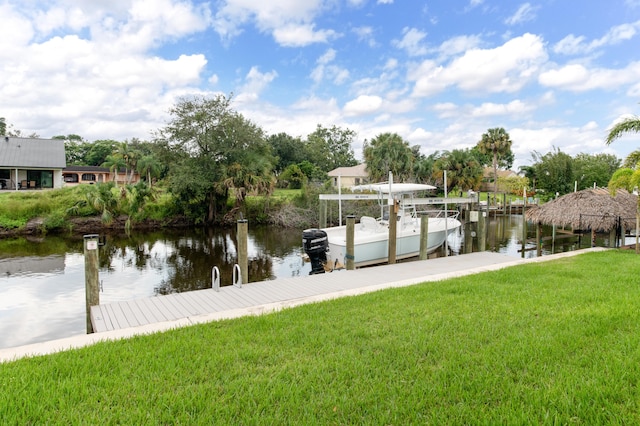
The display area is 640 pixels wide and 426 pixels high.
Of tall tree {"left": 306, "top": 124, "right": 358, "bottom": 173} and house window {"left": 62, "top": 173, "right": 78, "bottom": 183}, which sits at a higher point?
tall tree {"left": 306, "top": 124, "right": 358, "bottom": 173}

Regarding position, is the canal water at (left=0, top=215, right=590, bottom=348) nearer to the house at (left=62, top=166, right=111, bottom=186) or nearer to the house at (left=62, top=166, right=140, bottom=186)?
the house at (left=62, top=166, right=140, bottom=186)

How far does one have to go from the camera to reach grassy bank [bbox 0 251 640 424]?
9.86 feet

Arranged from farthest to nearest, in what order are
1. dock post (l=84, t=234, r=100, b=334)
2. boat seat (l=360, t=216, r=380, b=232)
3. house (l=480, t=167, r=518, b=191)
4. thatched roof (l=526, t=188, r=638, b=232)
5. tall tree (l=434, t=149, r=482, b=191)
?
house (l=480, t=167, r=518, b=191) < tall tree (l=434, t=149, r=482, b=191) < thatched roof (l=526, t=188, r=638, b=232) < boat seat (l=360, t=216, r=380, b=232) < dock post (l=84, t=234, r=100, b=334)

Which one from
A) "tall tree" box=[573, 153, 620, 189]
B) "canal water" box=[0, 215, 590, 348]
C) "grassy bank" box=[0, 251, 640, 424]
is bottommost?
"canal water" box=[0, 215, 590, 348]

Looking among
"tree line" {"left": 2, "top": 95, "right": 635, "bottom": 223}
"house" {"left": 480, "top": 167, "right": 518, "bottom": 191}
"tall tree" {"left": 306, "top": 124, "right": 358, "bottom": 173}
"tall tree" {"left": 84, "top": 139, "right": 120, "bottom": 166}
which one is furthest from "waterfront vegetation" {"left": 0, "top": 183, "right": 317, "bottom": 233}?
"tall tree" {"left": 306, "top": 124, "right": 358, "bottom": 173}

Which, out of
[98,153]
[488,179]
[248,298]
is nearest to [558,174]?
[488,179]

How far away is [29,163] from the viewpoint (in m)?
31.6

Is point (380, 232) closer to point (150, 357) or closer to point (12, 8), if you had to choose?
point (150, 357)

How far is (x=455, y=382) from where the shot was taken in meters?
3.43

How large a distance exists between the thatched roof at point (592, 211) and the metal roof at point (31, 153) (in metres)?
35.9

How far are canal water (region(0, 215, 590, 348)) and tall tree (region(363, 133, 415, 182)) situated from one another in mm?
12702

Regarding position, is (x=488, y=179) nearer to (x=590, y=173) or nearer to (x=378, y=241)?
(x=590, y=173)

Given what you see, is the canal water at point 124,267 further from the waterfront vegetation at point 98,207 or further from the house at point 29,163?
the house at point 29,163

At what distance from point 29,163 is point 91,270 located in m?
32.3
